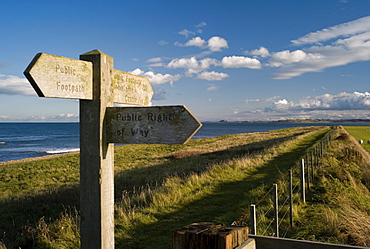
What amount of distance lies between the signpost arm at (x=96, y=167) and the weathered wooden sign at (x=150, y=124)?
0.47 ft

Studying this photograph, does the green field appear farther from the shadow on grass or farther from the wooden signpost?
the wooden signpost

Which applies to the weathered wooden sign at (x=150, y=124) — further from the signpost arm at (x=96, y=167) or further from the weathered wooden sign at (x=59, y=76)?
the weathered wooden sign at (x=59, y=76)

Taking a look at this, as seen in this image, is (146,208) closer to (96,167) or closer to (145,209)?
(145,209)

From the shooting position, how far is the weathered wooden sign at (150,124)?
3113mm

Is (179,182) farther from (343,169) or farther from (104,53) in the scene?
(104,53)

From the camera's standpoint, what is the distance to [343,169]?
11.1 meters

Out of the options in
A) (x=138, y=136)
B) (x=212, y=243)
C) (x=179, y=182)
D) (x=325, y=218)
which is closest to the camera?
(x=212, y=243)

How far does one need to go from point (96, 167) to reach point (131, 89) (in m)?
1.17

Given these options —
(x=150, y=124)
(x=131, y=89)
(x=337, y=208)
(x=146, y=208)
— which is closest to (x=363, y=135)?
(x=337, y=208)

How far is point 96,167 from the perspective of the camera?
333 centimetres

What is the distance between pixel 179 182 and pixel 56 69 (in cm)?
836

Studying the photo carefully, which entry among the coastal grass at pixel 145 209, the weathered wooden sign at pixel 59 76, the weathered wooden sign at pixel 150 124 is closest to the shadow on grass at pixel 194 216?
the coastal grass at pixel 145 209

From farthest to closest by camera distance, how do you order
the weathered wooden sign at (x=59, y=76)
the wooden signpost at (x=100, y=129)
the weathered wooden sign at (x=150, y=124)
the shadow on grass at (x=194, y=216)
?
1. the shadow on grass at (x=194, y=216)
2. the wooden signpost at (x=100, y=129)
3. the weathered wooden sign at (x=150, y=124)
4. the weathered wooden sign at (x=59, y=76)

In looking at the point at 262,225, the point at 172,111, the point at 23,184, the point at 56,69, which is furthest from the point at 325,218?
the point at 23,184
